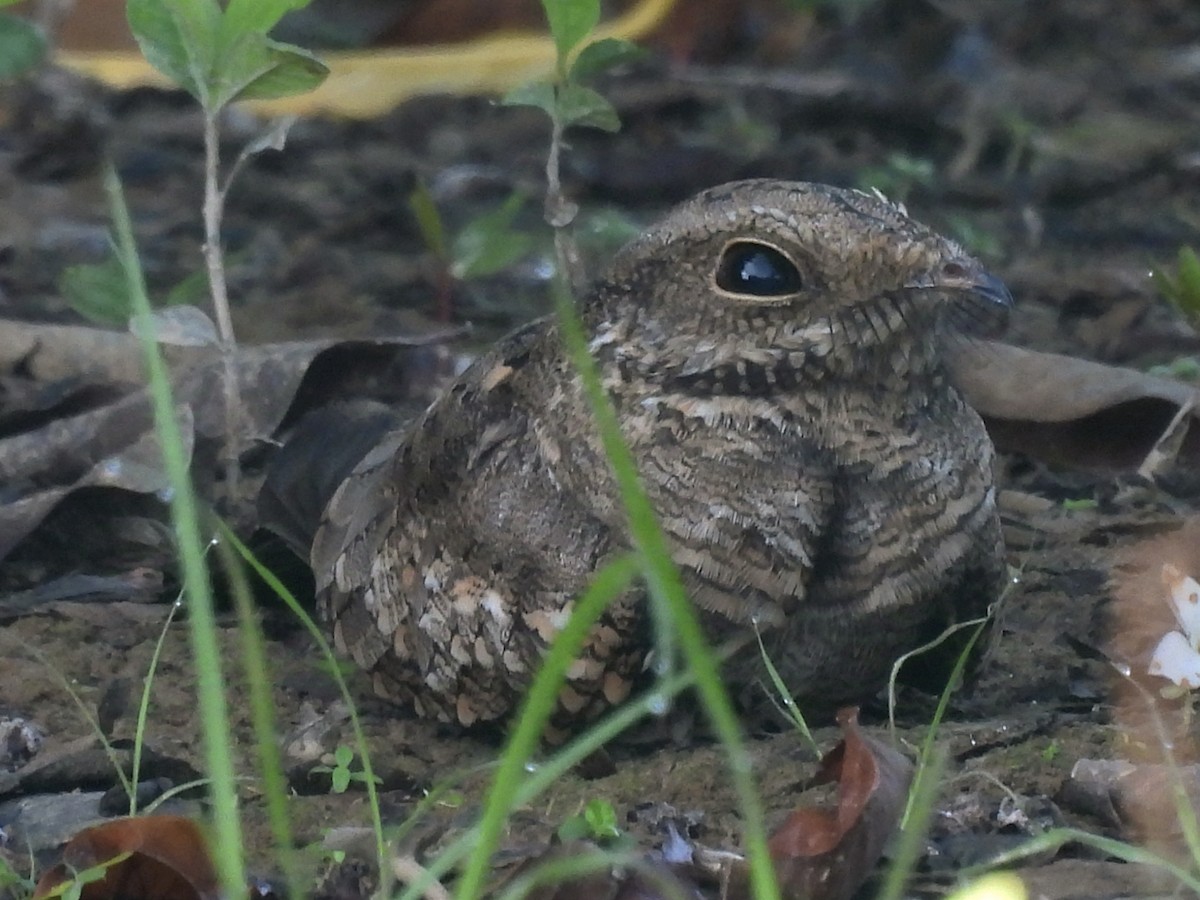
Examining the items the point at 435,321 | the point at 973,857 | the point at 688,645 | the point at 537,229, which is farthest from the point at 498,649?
the point at 537,229

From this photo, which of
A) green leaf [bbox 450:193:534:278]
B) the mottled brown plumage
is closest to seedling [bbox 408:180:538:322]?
green leaf [bbox 450:193:534:278]

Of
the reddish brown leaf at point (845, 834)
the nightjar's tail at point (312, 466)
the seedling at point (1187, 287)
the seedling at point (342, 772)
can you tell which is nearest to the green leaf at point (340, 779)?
the seedling at point (342, 772)

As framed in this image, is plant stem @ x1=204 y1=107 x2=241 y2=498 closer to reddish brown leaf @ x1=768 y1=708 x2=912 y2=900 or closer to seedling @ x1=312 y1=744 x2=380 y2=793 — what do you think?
seedling @ x1=312 y1=744 x2=380 y2=793

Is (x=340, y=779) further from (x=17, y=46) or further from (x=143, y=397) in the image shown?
(x=17, y=46)

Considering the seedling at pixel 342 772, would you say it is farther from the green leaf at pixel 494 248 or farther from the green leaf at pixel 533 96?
the green leaf at pixel 494 248

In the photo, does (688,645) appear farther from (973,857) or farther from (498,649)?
(498,649)

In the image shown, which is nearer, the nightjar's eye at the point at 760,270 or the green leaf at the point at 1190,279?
the nightjar's eye at the point at 760,270
